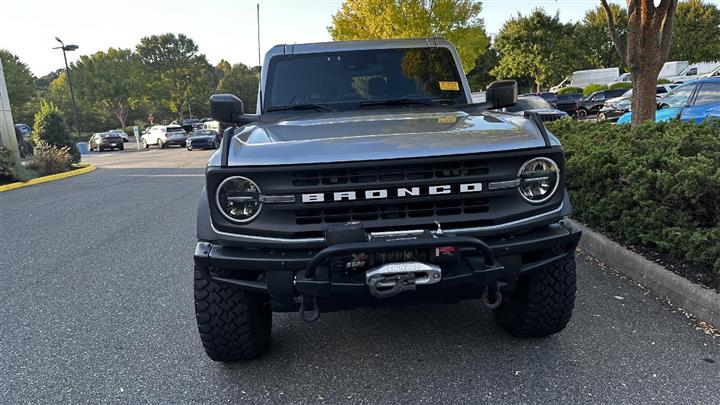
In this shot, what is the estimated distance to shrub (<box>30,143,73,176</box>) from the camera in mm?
15516

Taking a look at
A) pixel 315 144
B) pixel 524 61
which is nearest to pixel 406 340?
pixel 315 144

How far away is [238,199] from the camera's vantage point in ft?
8.07

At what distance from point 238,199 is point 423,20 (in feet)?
70.3

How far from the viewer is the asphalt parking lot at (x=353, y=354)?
104 inches

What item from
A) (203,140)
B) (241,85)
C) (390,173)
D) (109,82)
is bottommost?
(203,140)

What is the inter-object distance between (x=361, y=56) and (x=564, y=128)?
17.1 feet

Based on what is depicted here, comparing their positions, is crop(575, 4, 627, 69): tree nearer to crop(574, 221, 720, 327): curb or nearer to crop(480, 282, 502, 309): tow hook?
crop(574, 221, 720, 327): curb

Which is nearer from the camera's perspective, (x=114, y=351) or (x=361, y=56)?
(x=114, y=351)

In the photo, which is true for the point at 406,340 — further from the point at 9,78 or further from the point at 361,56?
the point at 9,78

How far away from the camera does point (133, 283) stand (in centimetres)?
458

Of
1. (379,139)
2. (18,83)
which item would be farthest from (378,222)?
(18,83)

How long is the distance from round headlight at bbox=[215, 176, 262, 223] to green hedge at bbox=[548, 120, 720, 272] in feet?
9.81

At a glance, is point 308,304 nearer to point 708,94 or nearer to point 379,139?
point 379,139

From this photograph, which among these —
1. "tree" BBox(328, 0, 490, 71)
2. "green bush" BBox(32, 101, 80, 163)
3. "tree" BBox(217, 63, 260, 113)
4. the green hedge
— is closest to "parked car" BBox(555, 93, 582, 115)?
"tree" BBox(328, 0, 490, 71)
